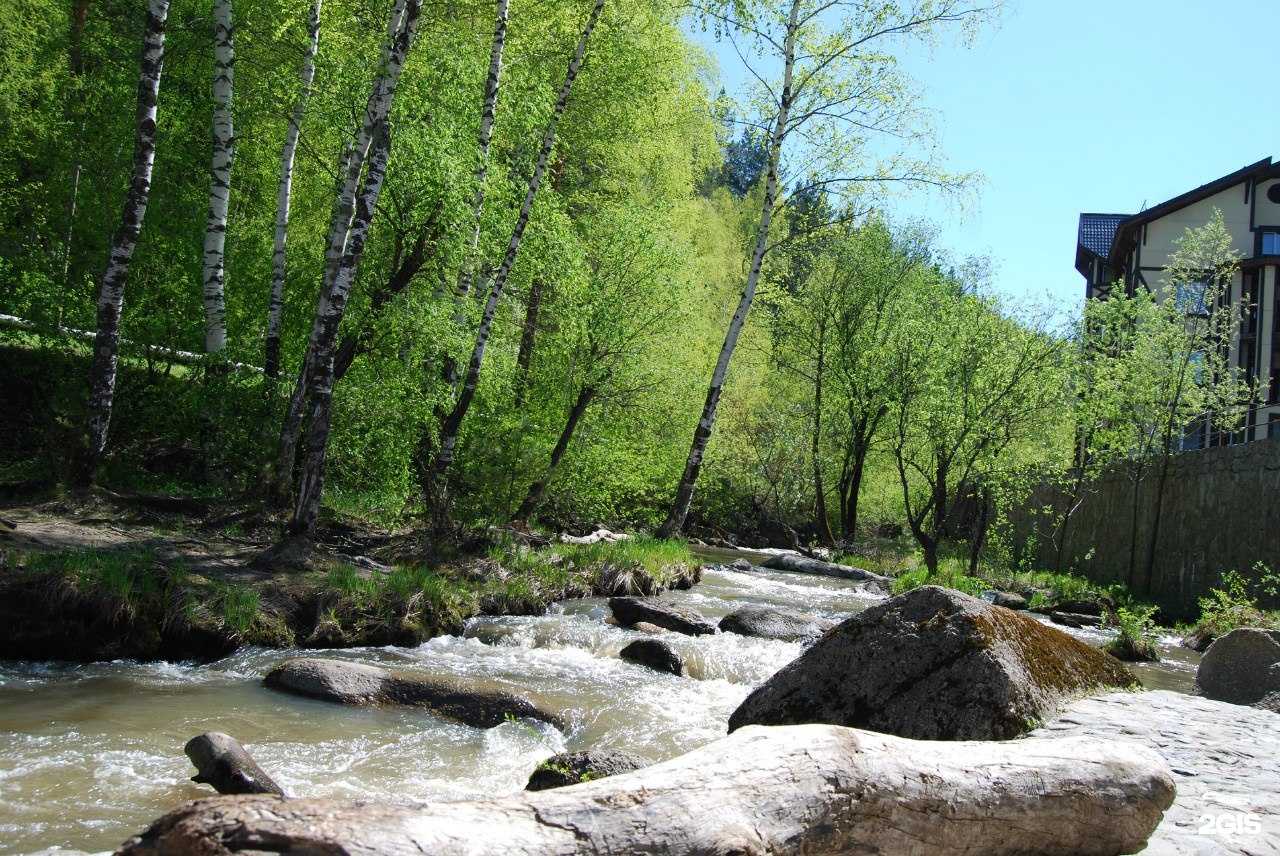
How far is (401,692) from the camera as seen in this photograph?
7.77 metres

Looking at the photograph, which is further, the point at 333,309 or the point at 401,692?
the point at 333,309

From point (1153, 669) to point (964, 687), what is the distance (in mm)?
7895

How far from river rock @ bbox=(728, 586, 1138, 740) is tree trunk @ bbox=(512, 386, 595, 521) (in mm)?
9059

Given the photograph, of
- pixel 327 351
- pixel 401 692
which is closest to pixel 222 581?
pixel 401 692

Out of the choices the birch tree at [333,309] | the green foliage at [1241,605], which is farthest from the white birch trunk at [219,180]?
the green foliage at [1241,605]

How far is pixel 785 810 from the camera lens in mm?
3189

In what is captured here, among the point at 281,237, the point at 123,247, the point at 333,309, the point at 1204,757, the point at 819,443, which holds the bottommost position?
the point at 1204,757

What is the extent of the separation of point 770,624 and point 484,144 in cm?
804

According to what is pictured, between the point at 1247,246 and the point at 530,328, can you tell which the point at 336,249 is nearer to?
the point at 530,328

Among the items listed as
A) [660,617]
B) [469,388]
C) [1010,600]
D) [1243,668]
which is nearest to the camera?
[1243,668]

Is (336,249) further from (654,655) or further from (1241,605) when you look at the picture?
(1241,605)

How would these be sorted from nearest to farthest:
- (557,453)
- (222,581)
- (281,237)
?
(222,581), (281,237), (557,453)

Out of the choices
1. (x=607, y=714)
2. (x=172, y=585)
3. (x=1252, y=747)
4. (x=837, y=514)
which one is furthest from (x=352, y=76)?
(x=837, y=514)

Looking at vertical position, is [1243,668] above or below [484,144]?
below
